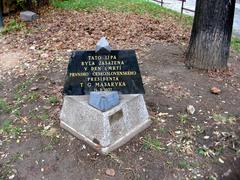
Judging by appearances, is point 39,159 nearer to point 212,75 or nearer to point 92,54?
point 92,54

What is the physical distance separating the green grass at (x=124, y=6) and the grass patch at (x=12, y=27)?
1.50 metres

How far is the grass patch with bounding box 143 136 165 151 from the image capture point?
331 centimetres

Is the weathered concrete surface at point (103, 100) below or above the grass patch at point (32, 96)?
above

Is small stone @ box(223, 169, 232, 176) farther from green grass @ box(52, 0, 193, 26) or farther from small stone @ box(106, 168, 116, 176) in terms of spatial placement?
green grass @ box(52, 0, 193, 26)

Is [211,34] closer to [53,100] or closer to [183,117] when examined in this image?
[183,117]

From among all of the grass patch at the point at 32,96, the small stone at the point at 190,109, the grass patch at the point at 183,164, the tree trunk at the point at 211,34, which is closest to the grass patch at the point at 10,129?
the grass patch at the point at 32,96

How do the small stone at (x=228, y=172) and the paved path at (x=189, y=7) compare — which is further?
the paved path at (x=189, y=7)

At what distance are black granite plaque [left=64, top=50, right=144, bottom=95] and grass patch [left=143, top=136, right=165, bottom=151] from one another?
22.7 inches

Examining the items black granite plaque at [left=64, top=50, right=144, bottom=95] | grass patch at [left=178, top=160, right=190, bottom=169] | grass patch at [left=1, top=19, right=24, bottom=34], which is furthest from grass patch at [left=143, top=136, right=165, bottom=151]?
grass patch at [left=1, top=19, right=24, bottom=34]

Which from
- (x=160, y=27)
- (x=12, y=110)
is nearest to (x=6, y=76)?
(x=12, y=110)

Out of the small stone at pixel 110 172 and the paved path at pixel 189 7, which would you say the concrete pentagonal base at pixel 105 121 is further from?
the paved path at pixel 189 7

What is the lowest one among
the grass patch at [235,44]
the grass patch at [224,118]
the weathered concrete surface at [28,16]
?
the grass patch at [224,118]

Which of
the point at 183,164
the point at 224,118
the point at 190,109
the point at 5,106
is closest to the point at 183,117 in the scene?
the point at 190,109

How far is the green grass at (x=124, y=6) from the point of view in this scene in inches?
291
